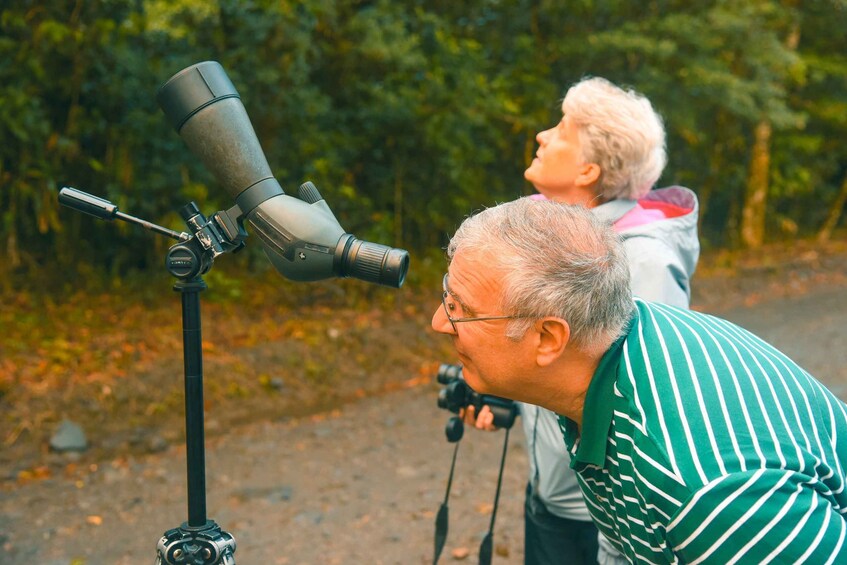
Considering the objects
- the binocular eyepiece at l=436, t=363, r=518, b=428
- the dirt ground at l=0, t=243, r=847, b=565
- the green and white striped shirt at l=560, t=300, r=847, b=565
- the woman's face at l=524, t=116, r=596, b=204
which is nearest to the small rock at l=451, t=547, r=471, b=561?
the dirt ground at l=0, t=243, r=847, b=565

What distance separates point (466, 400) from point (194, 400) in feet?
3.20

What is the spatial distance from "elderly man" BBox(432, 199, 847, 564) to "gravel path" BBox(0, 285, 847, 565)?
240 centimetres

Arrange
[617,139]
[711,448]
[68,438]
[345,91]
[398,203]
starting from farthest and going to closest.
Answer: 1. [398,203]
2. [345,91]
3. [68,438]
4. [617,139]
5. [711,448]

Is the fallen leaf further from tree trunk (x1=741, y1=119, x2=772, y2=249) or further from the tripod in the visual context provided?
tree trunk (x1=741, y1=119, x2=772, y2=249)

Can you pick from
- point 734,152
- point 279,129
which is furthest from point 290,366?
point 734,152

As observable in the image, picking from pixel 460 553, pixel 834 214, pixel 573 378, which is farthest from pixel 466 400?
pixel 834 214

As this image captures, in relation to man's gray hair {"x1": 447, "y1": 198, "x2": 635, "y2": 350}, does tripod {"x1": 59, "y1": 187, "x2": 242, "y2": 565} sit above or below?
below

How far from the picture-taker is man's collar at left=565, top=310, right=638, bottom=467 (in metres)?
1.58

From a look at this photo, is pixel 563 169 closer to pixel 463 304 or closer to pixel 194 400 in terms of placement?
pixel 463 304

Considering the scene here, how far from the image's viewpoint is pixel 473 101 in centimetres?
710

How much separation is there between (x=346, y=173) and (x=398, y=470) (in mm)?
3348

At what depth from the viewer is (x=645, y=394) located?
4.90 ft

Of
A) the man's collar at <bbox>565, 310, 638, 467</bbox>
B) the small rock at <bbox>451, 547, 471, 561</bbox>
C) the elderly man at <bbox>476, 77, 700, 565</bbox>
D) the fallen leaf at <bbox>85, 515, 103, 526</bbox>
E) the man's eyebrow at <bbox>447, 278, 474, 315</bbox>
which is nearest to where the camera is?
the man's collar at <bbox>565, 310, 638, 467</bbox>

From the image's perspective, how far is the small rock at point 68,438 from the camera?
4812mm
